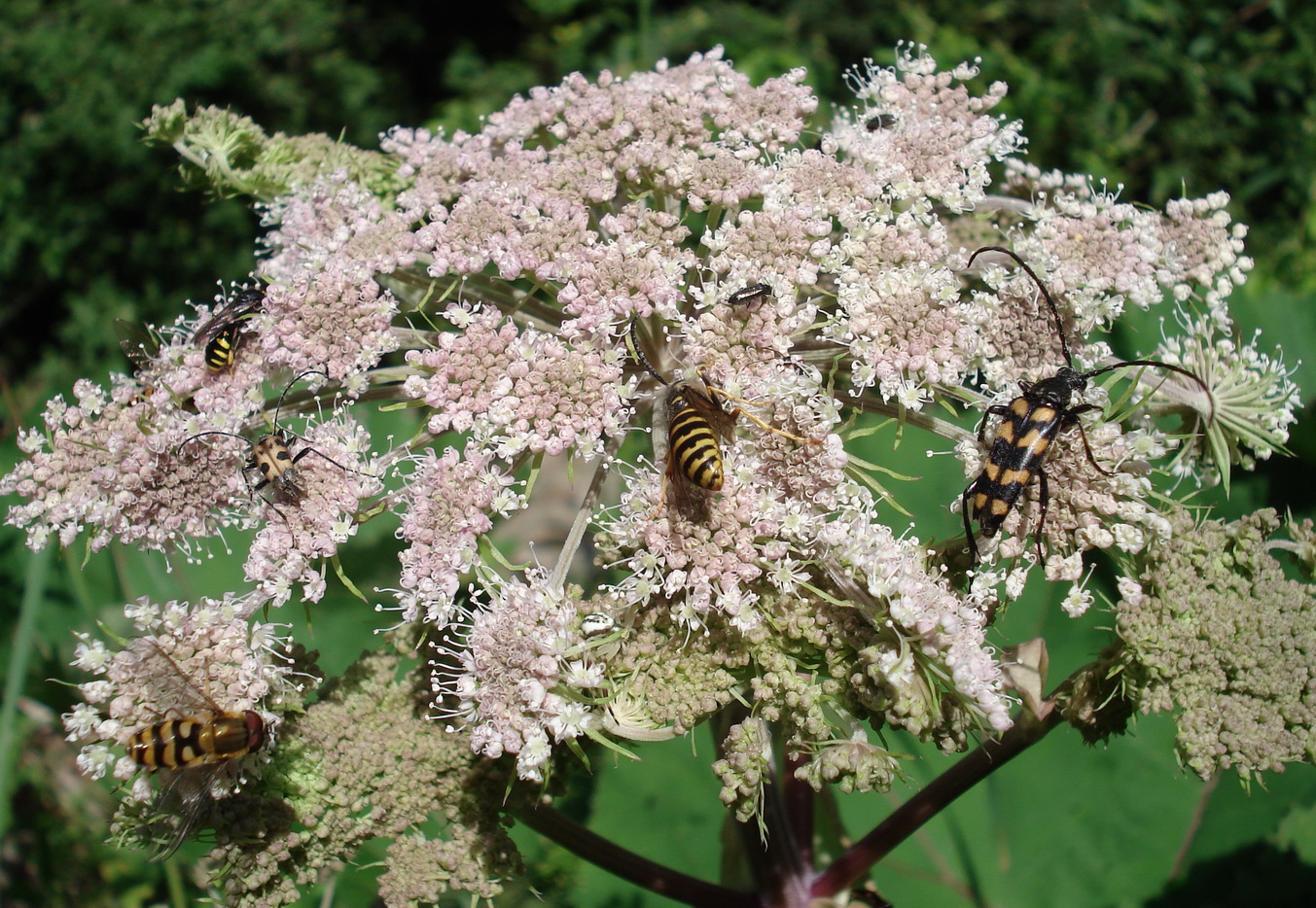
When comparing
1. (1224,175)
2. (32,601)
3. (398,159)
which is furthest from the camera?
(1224,175)

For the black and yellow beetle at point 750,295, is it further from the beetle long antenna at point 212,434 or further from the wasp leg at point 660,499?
the beetle long antenna at point 212,434

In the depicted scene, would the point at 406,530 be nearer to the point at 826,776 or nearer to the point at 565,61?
the point at 826,776

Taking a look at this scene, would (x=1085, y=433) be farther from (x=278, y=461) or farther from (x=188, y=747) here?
(x=188, y=747)

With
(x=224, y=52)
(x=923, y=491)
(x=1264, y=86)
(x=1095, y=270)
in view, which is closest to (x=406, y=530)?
(x=1095, y=270)

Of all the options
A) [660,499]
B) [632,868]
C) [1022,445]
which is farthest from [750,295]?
[632,868]

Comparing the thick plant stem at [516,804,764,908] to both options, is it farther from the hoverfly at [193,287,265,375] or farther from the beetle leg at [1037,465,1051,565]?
the hoverfly at [193,287,265,375]

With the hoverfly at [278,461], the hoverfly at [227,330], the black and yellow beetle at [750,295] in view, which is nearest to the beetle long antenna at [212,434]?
the hoverfly at [278,461]
